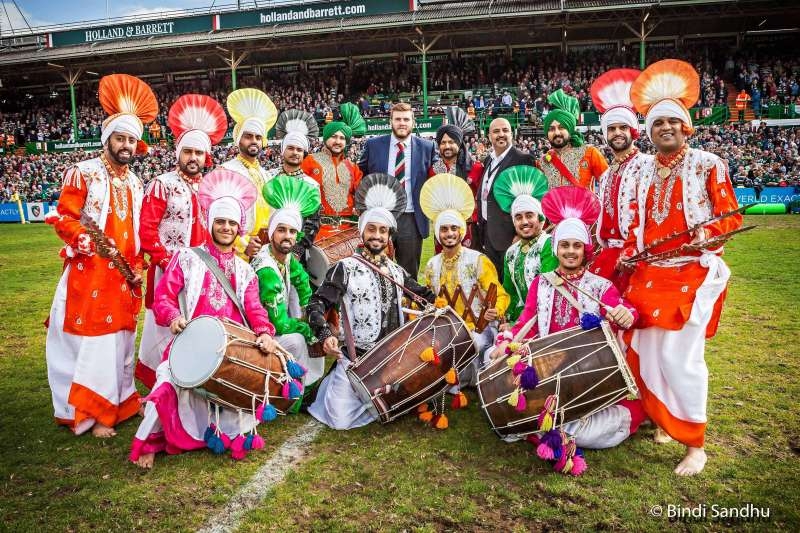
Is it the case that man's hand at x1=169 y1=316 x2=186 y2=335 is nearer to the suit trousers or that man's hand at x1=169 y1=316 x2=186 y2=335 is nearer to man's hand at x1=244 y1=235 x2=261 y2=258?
man's hand at x1=244 y1=235 x2=261 y2=258

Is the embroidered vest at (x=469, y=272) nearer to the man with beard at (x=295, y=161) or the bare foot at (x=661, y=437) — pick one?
the man with beard at (x=295, y=161)

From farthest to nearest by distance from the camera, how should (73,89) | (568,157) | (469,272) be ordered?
(73,89) < (568,157) < (469,272)

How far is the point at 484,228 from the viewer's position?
652cm

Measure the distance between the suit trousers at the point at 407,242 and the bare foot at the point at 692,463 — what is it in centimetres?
316

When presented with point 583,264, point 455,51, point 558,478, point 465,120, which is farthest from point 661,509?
point 455,51

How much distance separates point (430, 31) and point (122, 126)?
85.1 ft

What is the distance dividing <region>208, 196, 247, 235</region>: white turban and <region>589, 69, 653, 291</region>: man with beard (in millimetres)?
2724

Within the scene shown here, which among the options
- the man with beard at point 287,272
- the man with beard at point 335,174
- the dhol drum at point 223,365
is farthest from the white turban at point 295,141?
the dhol drum at point 223,365

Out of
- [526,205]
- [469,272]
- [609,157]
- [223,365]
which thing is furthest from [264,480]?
[609,157]

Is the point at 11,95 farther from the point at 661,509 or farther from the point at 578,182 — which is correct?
the point at 661,509

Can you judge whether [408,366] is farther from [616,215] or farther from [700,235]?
[700,235]

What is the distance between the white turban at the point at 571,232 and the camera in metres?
4.16

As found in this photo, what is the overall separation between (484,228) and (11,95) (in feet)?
140

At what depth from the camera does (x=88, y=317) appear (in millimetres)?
4367
